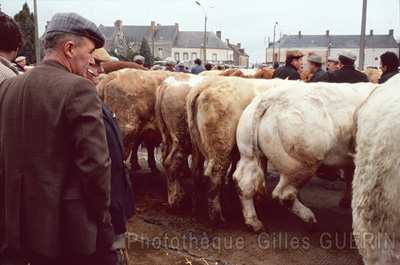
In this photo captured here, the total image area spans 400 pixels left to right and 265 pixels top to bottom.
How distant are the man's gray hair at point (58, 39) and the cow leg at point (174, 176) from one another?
3789mm

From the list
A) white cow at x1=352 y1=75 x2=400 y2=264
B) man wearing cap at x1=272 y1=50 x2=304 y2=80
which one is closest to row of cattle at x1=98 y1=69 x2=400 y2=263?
white cow at x1=352 y1=75 x2=400 y2=264

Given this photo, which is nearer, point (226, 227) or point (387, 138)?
point (387, 138)

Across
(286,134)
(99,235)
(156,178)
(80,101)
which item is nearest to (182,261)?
(286,134)

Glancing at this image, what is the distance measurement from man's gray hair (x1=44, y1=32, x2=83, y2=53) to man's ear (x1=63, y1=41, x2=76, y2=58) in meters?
0.02

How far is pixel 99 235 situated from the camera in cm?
203

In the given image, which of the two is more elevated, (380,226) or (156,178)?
(380,226)

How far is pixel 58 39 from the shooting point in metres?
2.03

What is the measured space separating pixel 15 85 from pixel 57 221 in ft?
2.53

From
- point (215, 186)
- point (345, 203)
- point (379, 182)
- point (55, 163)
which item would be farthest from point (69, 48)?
point (345, 203)

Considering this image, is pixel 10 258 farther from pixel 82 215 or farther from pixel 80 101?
pixel 80 101

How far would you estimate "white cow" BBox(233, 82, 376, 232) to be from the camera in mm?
4180

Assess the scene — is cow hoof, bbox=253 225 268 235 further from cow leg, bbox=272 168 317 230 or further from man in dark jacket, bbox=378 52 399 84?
man in dark jacket, bbox=378 52 399 84

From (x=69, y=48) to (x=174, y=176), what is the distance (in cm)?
388

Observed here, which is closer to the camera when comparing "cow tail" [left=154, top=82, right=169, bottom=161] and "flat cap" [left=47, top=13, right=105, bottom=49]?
"flat cap" [left=47, top=13, right=105, bottom=49]
